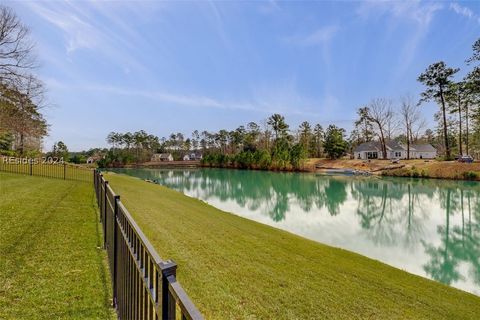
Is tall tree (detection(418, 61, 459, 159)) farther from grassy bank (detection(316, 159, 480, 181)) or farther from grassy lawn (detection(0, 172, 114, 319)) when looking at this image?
grassy lawn (detection(0, 172, 114, 319))

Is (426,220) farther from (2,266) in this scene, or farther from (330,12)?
(2,266)

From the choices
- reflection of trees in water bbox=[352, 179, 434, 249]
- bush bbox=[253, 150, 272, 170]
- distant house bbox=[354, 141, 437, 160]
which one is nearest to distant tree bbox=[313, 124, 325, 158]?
distant house bbox=[354, 141, 437, 160]

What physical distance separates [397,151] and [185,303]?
182 ft

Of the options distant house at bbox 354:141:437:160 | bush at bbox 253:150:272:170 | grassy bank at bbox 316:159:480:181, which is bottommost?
grassy bank at bbox 316:159:480:181

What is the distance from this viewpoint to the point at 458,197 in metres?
17.7

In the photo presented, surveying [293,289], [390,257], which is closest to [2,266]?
[293,289]

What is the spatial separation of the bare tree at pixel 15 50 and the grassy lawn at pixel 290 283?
15.3 meters

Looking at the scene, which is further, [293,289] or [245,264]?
[245,264]

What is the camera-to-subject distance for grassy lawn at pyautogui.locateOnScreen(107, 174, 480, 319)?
361 centimetres

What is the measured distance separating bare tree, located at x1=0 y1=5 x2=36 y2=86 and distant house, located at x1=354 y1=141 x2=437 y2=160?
5139 centimetres

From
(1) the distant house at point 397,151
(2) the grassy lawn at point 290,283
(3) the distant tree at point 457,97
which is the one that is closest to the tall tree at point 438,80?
(3) the distant tree at point 457,97

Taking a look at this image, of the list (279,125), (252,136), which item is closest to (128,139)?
(252,136)

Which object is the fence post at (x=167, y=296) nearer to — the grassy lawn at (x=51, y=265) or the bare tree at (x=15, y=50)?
the grassy lawn at (x=51, y=265)

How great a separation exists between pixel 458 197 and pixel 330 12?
14.9 metres
